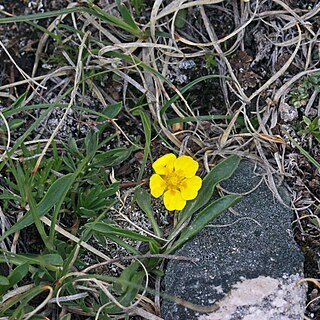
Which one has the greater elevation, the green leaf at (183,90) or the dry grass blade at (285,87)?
the green leaf at (183,90)

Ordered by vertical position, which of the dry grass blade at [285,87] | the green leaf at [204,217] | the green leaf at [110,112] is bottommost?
the green leaf at [204,217]

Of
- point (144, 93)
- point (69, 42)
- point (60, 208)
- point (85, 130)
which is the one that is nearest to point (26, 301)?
point (60, 208)

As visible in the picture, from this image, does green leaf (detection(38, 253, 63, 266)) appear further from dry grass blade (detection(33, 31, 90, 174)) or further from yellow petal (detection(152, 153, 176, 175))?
yellow petal (detection(152, 153, 176, 175))

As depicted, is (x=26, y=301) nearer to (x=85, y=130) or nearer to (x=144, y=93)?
(x=85, y=130)

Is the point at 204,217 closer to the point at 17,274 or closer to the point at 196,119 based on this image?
the point at 196,119

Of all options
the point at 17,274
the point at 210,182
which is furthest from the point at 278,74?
the point at 17,274

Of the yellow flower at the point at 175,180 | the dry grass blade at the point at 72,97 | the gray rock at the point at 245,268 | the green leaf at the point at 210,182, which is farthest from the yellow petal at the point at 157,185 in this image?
the dry grass blade at the point at 72,97

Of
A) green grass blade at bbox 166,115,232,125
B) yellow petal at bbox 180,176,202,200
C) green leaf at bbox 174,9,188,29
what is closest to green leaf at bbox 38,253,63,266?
yellow petal at bbox 180,176,202,200

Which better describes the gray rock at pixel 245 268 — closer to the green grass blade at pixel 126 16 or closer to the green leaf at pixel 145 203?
the green leaf at pixel 145 203
